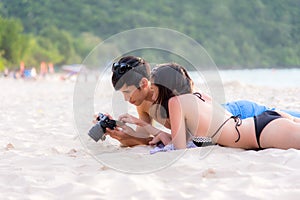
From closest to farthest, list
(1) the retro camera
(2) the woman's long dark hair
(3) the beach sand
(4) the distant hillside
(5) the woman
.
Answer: (3) the beach sand, (5) the woman, (2) the woman's long dark hair, (1) the retro camera, (4) the distant hillside

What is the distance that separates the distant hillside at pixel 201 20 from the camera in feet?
176

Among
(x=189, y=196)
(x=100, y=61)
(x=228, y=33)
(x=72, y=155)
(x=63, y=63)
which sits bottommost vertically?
(x=63, y=63)

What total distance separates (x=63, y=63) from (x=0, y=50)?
1446 cm

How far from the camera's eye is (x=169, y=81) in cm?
335

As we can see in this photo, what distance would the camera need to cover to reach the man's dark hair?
3314 mm

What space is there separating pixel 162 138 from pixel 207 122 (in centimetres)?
35

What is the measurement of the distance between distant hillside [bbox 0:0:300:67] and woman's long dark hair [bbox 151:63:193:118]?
48.2 m

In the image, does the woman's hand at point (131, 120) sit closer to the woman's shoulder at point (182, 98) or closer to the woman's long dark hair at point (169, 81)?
the woman's long dark hair at point (169, 81)

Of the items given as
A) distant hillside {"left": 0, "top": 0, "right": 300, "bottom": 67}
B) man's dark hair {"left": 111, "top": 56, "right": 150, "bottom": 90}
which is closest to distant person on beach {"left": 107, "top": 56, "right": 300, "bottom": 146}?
man's dark hair {"left": 111, "top": 56, "right": 150, "bottom": 90}

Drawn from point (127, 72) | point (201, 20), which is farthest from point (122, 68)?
point (201, 20)

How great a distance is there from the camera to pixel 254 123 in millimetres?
3301

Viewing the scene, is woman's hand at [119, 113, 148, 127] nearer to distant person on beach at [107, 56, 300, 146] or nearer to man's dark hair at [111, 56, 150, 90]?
distant person on beach at [107, 56, 300, 146]

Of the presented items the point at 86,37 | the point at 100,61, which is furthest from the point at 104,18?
the point at 100,61

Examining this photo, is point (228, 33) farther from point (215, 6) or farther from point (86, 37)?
point (86, 37)
